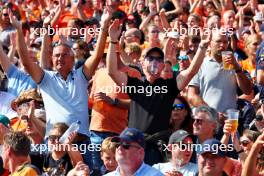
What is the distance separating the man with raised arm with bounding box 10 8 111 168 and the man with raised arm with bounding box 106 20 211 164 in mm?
455

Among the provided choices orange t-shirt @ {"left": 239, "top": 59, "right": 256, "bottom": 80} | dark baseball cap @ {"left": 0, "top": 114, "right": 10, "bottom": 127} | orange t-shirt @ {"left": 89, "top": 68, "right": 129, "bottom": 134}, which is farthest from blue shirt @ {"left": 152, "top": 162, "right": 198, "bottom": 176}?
orange t-shirt @ {"left": 239, "top": 59, "right": 256, "bottom": 80}

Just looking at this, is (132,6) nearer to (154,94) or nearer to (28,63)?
(28,63)

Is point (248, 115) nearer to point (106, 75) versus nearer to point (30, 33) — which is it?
point (106, 75)

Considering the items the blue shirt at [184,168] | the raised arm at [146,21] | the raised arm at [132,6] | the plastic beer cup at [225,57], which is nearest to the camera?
the blue shirt at [184,168]

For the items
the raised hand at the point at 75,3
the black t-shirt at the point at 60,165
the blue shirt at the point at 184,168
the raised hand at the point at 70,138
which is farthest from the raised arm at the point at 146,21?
the blue shirt at the point at 184,168

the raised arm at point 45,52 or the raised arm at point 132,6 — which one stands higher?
the raised arm at point 132,6

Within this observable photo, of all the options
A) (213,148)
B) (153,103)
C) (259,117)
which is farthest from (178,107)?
(213,148)

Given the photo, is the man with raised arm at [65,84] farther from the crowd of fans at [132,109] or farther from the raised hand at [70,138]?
the raised hand at [70,138]

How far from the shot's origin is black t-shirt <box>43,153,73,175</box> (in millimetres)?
10133

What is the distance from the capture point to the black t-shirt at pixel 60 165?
1013cm

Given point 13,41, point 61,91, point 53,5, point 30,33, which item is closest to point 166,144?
point 61,91

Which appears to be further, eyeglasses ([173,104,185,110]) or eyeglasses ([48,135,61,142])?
eyeglasses ([173,104,185,110])

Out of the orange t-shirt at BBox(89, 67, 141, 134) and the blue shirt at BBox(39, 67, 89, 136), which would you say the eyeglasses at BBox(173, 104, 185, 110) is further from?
the blue shirt at BBox(39, 67, 89, 136)

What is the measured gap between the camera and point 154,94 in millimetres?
10516
